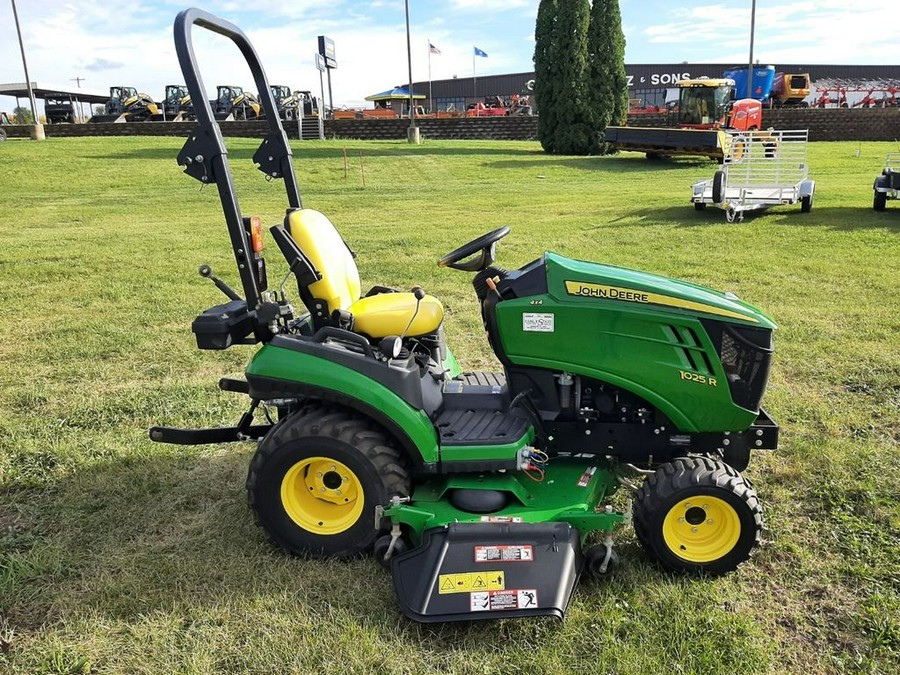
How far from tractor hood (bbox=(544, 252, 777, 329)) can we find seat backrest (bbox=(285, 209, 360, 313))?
3.27ft

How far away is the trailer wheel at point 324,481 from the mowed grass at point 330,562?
0.40 ft

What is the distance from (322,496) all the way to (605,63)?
2319 cm

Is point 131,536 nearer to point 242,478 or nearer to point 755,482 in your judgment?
point 242,478

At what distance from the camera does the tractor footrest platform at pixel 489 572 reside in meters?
2.56

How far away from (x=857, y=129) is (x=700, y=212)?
2463cm

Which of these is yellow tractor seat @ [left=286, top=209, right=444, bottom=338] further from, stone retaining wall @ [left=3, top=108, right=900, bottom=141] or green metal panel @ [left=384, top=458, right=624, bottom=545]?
stone retaining wall @ [left=3, top=108, right=900, bottom=141]

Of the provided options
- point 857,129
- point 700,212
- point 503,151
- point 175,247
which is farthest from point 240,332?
point 857,129

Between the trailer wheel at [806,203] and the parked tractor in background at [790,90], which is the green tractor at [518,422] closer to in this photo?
the trailer wheel at [806,203]

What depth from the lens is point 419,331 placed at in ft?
11.1

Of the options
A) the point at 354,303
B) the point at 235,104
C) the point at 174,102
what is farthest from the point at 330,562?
the point at 174,102

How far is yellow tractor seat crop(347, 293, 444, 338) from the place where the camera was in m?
3.32

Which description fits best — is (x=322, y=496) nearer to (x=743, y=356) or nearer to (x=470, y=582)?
(x=470, y=582)

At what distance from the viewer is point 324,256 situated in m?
3.34

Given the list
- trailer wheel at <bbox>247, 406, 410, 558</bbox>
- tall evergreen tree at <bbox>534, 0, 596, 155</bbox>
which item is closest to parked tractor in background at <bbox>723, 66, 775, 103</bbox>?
tall evergreen tree at <bbox>534, 0, 596, 155</bbox>
